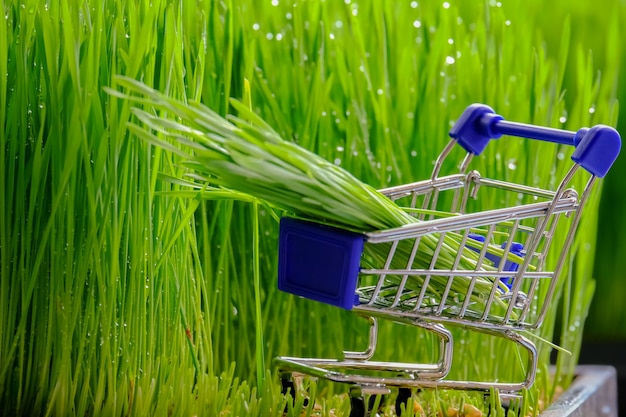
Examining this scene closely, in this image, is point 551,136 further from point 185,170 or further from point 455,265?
point 185,170

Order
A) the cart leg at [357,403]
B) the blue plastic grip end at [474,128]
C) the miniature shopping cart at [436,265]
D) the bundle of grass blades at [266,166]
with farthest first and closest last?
the blue plastic grip end at [474,128] < the cart leg at [357,403] < the miniature shopping cart at [436,265] < the bundle of grass blades at [266,166]

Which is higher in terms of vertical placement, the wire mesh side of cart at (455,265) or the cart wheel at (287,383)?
the wire mesh side of cart at (455,265)

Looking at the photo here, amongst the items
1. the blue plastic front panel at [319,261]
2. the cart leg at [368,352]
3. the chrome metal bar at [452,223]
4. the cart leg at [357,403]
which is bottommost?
the cart leg at [357,403]

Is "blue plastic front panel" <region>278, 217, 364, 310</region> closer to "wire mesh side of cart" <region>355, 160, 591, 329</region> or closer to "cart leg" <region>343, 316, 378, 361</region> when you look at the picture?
"wire mesh side of cart" <region>355, 160, 591, 329</region>

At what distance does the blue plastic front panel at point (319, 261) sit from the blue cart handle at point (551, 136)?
0.32m

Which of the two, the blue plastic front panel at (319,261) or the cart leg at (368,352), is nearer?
the blue plastic front panel at (319,261)

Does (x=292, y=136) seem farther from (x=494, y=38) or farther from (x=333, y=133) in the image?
(x=494, y=38)

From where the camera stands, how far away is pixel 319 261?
1.08m

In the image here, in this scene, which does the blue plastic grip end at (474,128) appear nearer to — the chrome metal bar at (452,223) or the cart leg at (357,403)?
the chrome metal bar at (452,223)

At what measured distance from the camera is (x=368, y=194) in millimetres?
1054

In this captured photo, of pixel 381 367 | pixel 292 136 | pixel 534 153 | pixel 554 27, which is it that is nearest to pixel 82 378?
pixel 381 367

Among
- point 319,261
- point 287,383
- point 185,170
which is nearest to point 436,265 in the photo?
point 319,261

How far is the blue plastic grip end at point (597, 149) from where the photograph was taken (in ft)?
3.74

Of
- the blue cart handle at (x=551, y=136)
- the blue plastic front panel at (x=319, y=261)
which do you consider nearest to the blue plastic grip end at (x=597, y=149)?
the blue cart handle at (x=551, y=136)
